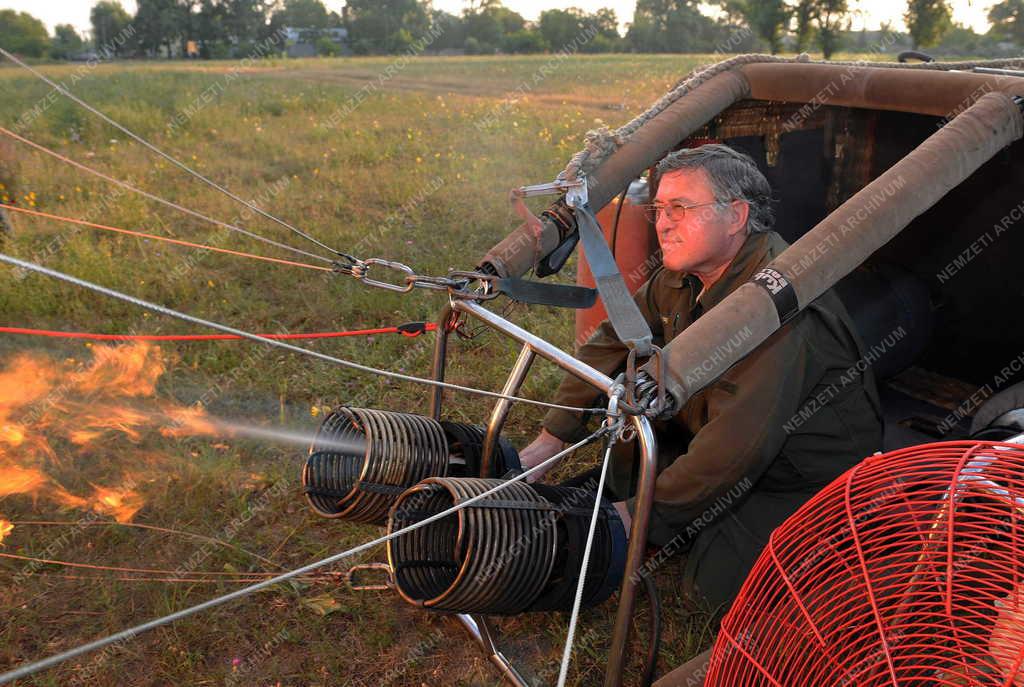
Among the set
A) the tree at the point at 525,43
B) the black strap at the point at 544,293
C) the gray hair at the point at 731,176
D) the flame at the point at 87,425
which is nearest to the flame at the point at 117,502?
the flame at the point at 87,425

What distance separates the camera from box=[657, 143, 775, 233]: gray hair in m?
2.62

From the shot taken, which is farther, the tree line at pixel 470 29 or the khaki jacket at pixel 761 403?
the tree line at pixel 470 29

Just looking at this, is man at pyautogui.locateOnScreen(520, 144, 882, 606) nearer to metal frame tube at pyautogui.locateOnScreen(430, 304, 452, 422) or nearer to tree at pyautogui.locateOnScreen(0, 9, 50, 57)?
metal frame tube at pyautogui.locateOnScreen(430, 304, 452, 422)

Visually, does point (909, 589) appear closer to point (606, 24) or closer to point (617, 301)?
point (617, 301)

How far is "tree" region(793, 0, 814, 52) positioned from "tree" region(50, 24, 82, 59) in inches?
1153

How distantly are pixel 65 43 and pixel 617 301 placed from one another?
143 ft

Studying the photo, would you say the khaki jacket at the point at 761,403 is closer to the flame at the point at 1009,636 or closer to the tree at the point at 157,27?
the flame at the point at 1009,636

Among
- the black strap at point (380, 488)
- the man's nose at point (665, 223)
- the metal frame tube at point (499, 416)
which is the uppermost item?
the man's nose at point (665, 223)

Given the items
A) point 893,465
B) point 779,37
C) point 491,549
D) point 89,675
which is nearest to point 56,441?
point 89,675

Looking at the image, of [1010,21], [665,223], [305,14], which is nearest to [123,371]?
[665,223]

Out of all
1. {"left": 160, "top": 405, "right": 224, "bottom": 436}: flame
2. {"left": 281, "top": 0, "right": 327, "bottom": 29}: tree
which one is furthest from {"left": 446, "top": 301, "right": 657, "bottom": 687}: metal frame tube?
{"left": 281, "top": 0, "right": 327, "bottom": 29}: tree

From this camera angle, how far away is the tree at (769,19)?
34.6 m

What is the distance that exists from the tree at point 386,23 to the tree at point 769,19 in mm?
22557

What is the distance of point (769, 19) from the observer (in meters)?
34.8
